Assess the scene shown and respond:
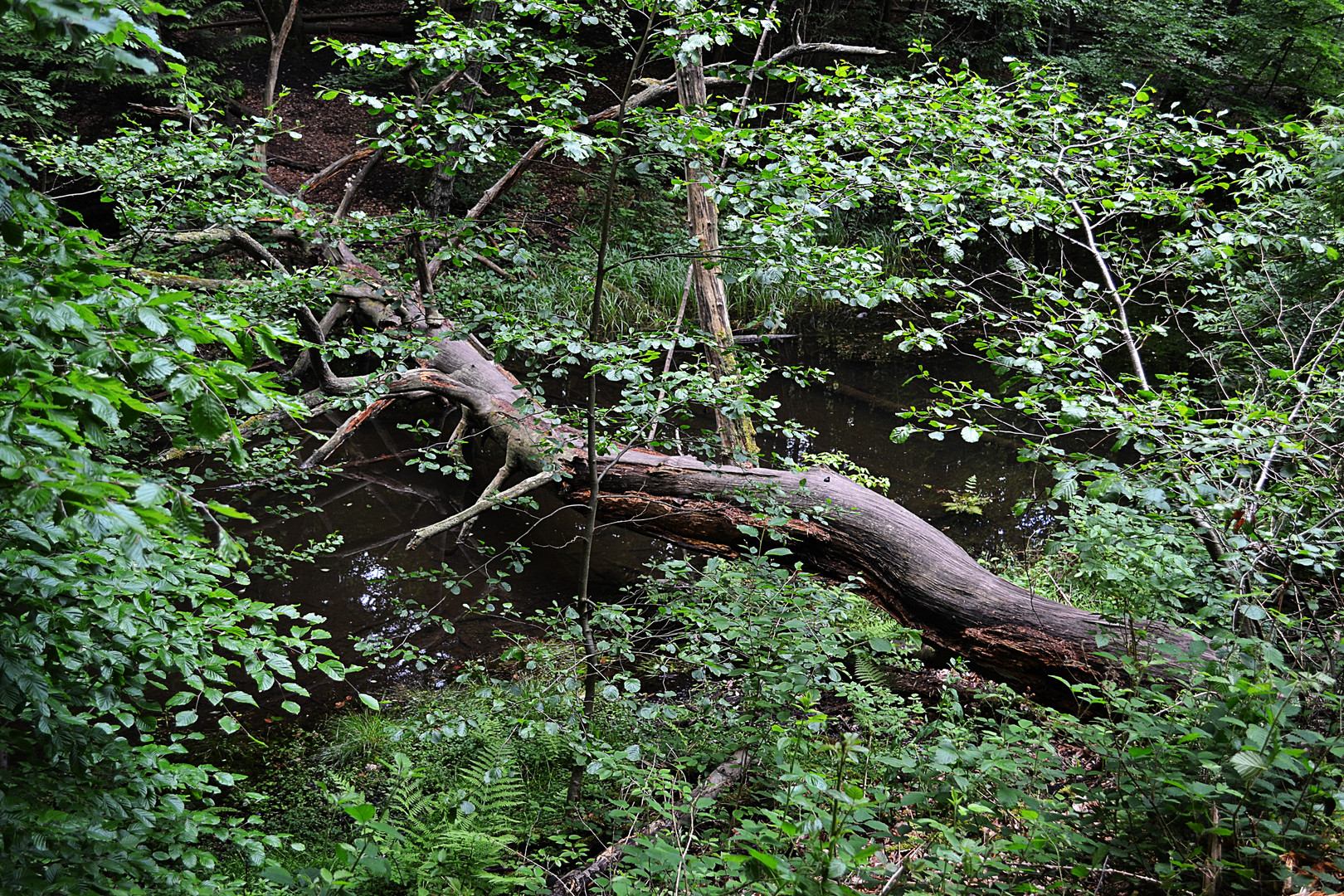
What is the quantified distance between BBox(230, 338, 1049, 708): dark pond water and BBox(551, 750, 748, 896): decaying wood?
1.37 meters

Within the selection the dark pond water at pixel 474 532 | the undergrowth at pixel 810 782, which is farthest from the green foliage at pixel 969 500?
the undergrowth at pixel 810 782

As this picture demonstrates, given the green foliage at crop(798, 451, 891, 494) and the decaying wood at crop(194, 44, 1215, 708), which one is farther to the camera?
the green foliage at crop(798, 451, 891, 494)

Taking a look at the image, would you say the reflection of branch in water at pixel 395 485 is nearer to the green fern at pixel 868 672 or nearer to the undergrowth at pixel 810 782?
the undergrowth at pixel 810 782

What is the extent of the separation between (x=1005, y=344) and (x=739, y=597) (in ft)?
4.45

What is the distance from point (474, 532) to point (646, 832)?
12.5ft

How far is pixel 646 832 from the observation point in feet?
8.52

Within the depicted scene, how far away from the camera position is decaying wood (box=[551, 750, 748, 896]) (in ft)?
7.86

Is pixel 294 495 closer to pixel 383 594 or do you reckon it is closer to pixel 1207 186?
pixel 383 594

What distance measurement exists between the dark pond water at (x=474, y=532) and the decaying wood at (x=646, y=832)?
1366 mm

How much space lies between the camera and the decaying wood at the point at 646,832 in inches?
94.3

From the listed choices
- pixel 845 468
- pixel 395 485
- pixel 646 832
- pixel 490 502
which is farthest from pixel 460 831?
pixel 395 485

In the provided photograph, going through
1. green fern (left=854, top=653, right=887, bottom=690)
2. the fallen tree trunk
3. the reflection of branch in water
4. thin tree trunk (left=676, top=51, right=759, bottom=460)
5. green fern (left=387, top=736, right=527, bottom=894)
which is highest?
thin tree trunk (left=676, top=51, right=759, bottom=460)

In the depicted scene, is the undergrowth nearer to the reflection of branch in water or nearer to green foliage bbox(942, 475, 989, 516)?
the reflection of branch in water

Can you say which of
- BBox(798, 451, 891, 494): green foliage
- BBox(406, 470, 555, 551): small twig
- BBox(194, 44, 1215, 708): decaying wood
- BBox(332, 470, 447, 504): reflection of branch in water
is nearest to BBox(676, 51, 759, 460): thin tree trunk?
BBox(194, 44, 1215, 708): decaying wood
